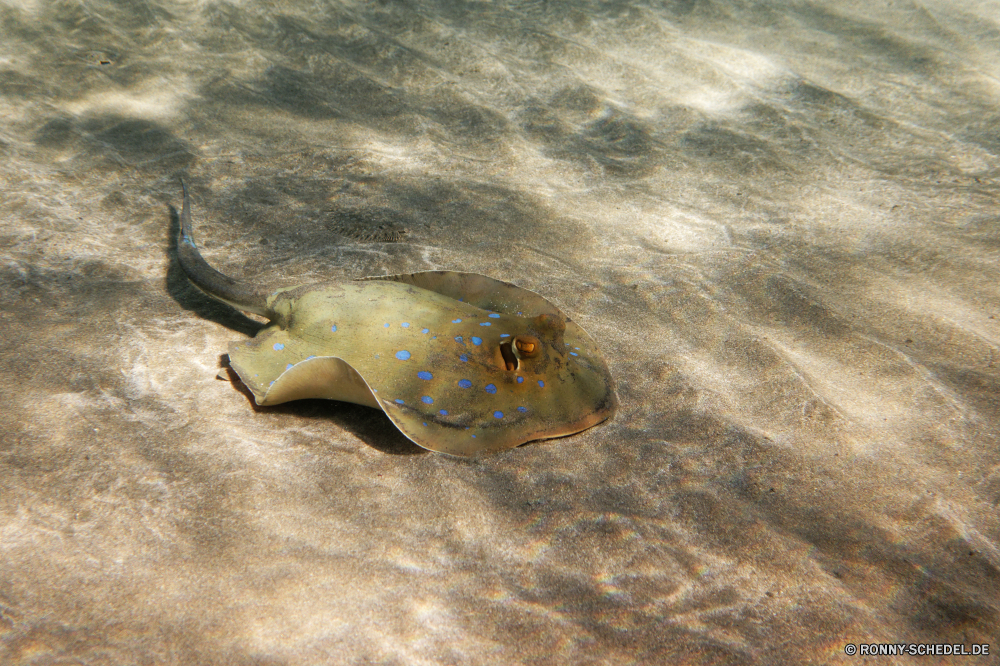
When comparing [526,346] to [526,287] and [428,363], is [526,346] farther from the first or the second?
[526,287]

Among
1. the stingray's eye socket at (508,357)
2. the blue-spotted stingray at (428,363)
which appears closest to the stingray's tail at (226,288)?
the blue-spotted stingray at (428,363)

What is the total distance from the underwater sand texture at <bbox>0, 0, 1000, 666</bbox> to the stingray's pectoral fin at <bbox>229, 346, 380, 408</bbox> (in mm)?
143

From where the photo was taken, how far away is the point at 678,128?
5.11 m

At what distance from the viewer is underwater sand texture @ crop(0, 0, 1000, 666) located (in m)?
1.84

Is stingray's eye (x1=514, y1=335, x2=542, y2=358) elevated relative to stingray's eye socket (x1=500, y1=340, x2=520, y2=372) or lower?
elevated

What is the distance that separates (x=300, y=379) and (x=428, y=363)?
55 centimetres

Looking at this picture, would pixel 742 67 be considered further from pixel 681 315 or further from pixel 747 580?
pixel 747 580

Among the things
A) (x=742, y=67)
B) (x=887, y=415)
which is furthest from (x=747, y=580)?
(x=742, y=67)

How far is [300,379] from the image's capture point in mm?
2332

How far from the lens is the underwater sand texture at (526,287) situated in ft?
6.02

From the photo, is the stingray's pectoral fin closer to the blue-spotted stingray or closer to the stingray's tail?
the blue-spotted stingray

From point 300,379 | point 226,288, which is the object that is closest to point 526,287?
point 300,379

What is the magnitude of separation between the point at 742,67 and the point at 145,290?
6065mm

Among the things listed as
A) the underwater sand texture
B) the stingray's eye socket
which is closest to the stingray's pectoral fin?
the underwater sand texture
